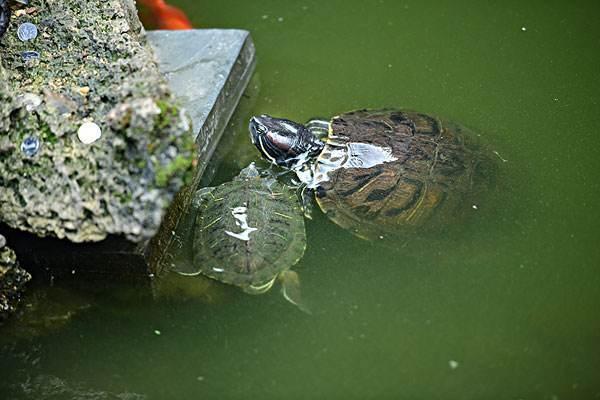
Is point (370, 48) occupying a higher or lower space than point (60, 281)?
higher

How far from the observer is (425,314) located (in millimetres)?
2562

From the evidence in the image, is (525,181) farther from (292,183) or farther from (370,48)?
(370,48)

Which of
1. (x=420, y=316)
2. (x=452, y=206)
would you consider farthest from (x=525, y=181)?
(x=420, y=316)

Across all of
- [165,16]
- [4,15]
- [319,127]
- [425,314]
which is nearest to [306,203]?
[319,127]

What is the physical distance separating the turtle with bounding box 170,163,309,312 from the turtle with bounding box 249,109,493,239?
0.20 m

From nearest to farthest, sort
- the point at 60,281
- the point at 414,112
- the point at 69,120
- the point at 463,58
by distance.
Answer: the point at 69,120 < the point at 60,281 < the point at 414,112 < the point at 463,58

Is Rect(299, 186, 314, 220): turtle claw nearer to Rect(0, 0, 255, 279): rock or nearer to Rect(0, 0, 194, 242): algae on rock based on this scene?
Rect(0, 0, 255, 279): rock

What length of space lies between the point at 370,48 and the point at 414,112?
28.1 inches

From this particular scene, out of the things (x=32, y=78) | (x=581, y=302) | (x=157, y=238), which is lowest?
(x=157, y=238)

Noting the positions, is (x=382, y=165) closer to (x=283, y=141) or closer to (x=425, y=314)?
(x=283, y=141)

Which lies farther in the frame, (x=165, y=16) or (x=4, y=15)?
(x=165, y=16)

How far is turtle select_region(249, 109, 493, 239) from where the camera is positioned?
2.81 meters

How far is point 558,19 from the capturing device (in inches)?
152

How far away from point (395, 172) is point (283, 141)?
553mm
